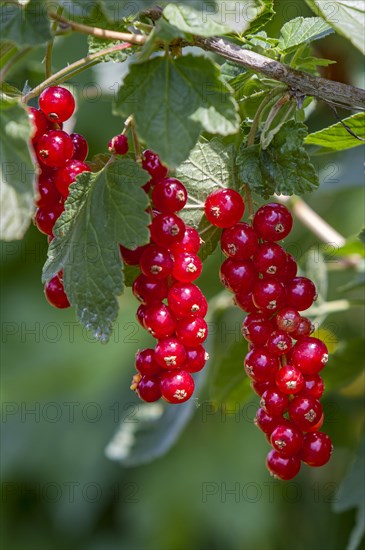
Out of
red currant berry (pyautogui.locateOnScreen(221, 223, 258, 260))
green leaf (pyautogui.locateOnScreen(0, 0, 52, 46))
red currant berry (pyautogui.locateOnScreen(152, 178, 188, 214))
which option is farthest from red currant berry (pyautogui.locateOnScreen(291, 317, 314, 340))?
green leaf (pyautogui.locateOnScreen(0, 0, 52, 46))

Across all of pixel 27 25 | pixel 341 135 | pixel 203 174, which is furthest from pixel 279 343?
pixel 27 25

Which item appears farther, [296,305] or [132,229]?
[296,305]

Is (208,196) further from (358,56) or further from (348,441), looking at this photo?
(348,441)

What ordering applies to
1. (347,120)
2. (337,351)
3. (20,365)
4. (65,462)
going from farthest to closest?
(20,365) → (65,462) → (337,351) → (347,120)

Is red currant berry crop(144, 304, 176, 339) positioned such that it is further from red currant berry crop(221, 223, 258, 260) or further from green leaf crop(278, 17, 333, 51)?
green leaf crop(278, 17, 333, 51)

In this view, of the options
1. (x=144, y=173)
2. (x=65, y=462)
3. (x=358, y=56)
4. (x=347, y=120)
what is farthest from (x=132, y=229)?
(x=65, y=462)

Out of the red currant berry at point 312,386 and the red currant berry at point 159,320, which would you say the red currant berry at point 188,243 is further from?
the red currant berry at point 312,386

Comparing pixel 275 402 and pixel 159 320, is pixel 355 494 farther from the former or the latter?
pixel 159 320

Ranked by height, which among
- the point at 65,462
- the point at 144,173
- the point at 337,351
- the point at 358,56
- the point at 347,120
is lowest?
the point at 65,462
